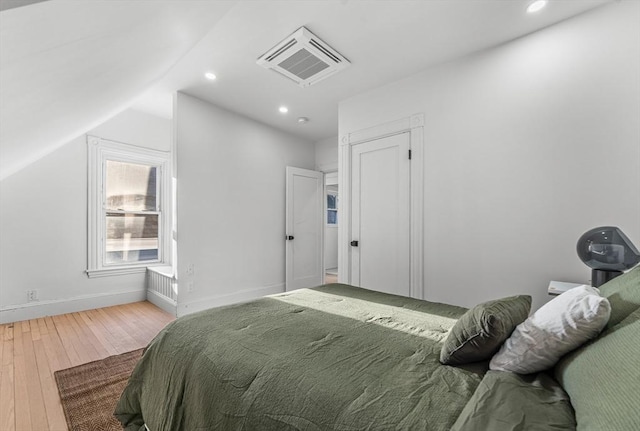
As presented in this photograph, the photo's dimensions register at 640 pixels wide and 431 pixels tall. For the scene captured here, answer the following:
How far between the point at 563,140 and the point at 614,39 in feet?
2.31

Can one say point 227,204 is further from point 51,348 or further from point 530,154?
point 530,154

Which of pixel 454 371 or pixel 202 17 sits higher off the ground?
pixel 202 17

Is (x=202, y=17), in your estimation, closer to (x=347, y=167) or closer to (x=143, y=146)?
(x=347, y=167)

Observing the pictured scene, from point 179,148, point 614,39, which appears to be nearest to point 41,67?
point 179,148

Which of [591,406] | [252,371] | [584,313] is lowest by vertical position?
[252,371]

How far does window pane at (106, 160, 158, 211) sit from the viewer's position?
4.09m

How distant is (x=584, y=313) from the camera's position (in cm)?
79

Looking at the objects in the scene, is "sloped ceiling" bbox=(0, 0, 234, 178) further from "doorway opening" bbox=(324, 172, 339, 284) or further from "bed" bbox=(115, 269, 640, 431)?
"doorway opening" bbox=(324, 172, 339, 284)

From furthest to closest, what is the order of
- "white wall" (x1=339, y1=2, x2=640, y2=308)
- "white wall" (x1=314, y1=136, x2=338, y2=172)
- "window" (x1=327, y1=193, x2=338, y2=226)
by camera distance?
1. "window" (x1=327, y1=193, x2=338, y2=226)
2. "white wall" (x1=314, y1=136, x2=338, y2=172)
3. "white wall" (x1=339, y1=2, x2=640, y2=308)

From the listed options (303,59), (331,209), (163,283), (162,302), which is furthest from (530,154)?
(331,209)

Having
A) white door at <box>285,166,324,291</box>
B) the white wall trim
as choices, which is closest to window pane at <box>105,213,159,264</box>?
white door at <box>285,166,324,291</box>

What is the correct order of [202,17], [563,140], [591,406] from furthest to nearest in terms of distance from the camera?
[563,140]
[202,17]
[591,406]

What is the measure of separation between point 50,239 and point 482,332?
184 inches

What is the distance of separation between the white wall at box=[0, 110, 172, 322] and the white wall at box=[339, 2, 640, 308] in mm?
4192
